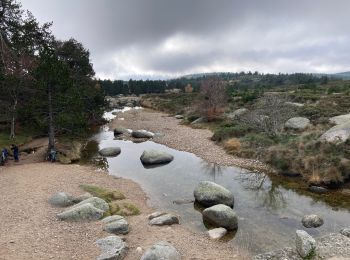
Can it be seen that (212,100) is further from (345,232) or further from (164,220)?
(345,232)

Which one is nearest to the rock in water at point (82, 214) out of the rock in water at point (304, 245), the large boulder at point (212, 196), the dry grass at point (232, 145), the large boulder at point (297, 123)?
the large boulder at point (212, 196)

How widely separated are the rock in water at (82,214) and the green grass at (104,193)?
3.57m

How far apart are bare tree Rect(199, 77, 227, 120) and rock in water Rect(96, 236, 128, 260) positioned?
160 feet

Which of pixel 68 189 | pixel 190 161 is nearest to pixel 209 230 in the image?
pixel 68 189

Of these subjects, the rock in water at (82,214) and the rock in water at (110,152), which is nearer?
the rock in water at (82,214)

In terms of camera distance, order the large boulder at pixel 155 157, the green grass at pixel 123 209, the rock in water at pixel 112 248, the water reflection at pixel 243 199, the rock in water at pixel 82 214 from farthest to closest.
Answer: the large boulder at pixel 155 157 < the green grass at pixel 123 209 < the rock in water at pixel 82 214 < the water reflection at pixel 243 199 < the rock in water at pixel 112 248

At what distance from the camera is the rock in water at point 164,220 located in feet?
61.3

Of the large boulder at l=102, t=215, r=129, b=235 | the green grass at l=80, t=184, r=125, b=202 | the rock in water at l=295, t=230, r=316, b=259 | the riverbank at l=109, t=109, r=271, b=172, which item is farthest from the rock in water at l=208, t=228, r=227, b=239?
the riverbank at l=109, t=109, r=271, b=172

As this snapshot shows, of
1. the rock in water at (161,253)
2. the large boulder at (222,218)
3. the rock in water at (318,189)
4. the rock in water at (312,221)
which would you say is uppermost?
the rock in water at (161,253)

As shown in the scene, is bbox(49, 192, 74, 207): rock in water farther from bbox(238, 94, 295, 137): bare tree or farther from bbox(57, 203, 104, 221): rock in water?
bbox(238, 94, 295, 137): bare tree

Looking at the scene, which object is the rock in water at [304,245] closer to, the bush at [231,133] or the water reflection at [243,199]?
the water reflection at [243,199]

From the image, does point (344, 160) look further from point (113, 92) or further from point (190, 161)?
point (113, 92)

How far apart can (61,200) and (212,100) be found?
47.1 meters

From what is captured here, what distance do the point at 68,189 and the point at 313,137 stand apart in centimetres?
2338
